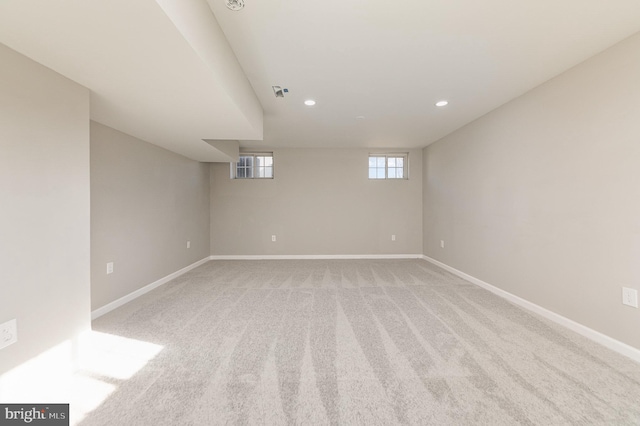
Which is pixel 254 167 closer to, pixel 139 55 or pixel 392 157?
pixel 392 157

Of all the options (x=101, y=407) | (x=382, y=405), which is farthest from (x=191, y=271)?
(x=382, y=405)

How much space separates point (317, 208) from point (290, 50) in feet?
11.9

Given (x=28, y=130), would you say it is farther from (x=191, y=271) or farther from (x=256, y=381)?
(x=191, y=271)

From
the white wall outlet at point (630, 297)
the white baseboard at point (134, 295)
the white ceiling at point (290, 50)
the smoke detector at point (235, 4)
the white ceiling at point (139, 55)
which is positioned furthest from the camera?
the white baseboard at point (134, 295)

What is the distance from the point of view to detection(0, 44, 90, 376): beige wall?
1344 mm

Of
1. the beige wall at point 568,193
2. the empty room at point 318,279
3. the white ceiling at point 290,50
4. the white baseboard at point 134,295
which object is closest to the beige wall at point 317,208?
the white baseboard at point 134,295

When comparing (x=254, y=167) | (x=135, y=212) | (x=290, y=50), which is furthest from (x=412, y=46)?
(x=254, y=167)

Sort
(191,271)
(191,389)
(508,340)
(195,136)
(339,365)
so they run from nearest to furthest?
1. (191,389)
2. (339,365)
3. (508,340)
4. (195,136)
5. (191,271)

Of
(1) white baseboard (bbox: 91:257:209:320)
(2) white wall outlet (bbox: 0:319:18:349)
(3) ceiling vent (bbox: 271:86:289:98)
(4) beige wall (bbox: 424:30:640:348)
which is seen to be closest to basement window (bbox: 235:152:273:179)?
(1) white baseboard (bbox: 91:257:209:320)

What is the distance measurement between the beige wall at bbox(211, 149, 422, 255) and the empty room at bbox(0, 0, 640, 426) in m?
1.64

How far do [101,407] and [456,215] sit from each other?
14.9ft

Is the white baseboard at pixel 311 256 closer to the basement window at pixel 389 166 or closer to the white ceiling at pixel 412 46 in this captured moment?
the basement window at pixel 389 166

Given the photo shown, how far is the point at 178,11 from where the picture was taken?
48.2 inches

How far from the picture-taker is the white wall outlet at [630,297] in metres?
1.80
